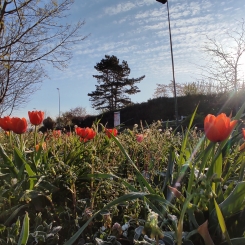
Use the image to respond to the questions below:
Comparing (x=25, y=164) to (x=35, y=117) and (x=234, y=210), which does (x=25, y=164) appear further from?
(x=234, y=210)

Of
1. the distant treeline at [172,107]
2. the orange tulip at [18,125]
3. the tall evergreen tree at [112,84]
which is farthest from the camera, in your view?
the tall evergreen tree at [112,84]

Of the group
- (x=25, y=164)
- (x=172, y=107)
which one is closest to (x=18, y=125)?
(x=25, y=164)

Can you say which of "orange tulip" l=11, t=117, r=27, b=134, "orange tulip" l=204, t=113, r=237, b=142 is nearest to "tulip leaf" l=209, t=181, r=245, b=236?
"orange tulip" l=204, t=113, r=237, b=142

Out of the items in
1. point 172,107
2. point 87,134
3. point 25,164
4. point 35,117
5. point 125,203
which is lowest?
point 125,203

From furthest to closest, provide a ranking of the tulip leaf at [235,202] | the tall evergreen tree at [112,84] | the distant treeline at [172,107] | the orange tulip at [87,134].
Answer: the tall evergreen tree at [112,84], the distant treeline at [172,107], the orange tulip at [87,134], the tulip leaf at [235,202]

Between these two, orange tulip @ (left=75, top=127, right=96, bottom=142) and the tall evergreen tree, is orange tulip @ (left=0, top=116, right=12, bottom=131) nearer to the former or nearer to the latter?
orange tulip @ (left=75, top=127, right=96, bottom=142)

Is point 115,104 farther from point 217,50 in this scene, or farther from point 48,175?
point 48,175

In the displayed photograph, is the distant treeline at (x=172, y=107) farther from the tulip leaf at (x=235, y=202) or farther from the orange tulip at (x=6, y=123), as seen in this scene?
the tulip leaf at (x=235, y=202)

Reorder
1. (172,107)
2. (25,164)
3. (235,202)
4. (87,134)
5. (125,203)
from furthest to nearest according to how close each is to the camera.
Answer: (172,107), (87,134), (25,164), (125,203), (235,202)

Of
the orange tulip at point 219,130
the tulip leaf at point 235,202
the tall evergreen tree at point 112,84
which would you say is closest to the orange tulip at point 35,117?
the orange tulip at point 219,130

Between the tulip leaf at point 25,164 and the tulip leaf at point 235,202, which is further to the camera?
the tulip leaf at point 25,164

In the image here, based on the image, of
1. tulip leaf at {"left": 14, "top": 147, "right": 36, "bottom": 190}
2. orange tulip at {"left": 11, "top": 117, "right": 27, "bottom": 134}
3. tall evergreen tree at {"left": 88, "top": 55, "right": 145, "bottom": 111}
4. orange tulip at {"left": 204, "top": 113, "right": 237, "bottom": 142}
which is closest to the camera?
orange tulip at {"left": 204, "top": 113, "right": 237, "bottom": 142}

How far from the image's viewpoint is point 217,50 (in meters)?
16.4

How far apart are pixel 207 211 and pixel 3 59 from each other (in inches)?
389
